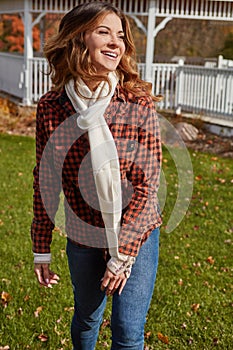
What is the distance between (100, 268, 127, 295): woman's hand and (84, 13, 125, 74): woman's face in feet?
2.97

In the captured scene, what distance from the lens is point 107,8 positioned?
2.62 meters

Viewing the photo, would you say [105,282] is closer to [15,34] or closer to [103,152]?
[103,152]

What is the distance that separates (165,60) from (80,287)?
60.4 feet

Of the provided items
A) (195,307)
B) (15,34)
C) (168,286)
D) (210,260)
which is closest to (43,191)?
(195,307)

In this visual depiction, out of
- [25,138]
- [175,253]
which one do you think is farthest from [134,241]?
[25,138]

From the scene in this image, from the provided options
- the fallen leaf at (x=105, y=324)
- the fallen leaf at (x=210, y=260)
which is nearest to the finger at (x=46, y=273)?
the fallen leaf at (x=105, y=324)

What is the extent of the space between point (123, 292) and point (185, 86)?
1248 centimetres

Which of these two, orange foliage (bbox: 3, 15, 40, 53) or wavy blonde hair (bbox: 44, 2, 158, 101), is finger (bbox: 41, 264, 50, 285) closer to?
wavy blonde hair (bbox: 44, 2, 158, 101)

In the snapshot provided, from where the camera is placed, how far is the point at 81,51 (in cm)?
264

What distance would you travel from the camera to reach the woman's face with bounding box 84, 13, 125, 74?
2605 mm

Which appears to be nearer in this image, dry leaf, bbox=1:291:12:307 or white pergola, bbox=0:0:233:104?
dry leaf, bbox=1:291:12:307

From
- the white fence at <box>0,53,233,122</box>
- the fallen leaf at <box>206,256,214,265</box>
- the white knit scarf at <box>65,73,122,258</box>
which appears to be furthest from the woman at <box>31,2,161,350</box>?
the white fence at <box>0,53,233,122</box>

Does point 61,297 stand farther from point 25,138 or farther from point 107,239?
point 25,138

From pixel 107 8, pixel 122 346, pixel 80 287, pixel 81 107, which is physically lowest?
pixel 122 346
